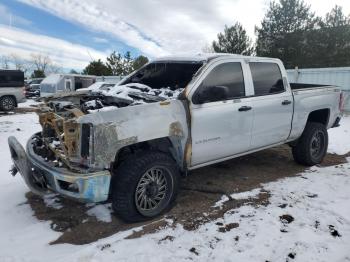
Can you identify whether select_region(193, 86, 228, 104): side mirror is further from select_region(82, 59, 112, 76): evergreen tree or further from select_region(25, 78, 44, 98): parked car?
select_region(82, 59, 112, 76): evergreen tree

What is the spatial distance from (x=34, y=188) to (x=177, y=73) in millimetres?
2456

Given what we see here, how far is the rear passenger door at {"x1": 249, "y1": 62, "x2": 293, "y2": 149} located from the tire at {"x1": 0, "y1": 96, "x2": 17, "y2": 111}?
1422cm

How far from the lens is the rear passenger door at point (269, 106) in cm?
525

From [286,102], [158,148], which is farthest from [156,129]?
[286,102]

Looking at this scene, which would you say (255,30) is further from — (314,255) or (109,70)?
(314,255)

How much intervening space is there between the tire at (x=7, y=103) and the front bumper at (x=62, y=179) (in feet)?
44.1

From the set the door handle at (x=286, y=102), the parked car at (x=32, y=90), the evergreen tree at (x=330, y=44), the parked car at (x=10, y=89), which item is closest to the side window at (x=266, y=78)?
the door handle at (x=286, y=102)

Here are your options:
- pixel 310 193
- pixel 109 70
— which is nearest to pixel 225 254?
pixel 310 193

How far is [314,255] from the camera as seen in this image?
136 inches

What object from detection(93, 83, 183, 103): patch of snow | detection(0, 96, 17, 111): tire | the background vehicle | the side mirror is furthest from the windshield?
the background vehicle

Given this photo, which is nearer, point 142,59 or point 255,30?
point 255,30

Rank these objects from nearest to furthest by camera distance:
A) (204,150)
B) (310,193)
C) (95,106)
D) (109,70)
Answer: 1. (95,106)
2. (204,150)
3. (310,193)
4. (109,70)

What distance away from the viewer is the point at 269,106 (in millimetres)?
5387

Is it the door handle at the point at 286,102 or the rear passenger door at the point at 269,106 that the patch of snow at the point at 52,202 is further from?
the door handle at the point at 286,102
